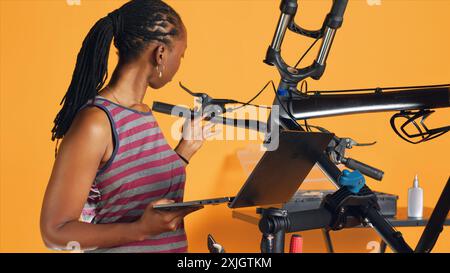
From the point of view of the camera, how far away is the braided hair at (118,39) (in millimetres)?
1189

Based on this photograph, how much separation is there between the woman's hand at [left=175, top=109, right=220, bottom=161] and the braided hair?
0.23 m

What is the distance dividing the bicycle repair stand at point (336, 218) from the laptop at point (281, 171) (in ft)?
0.12

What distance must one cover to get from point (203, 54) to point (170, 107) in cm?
139

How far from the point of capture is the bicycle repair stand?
2.61 feet

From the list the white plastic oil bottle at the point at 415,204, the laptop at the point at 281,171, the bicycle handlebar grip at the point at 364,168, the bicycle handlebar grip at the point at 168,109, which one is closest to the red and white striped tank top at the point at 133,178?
the bicycle handlebar grip at the point at 168,109

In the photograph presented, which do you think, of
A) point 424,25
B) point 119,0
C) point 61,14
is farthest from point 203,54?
point 424,25

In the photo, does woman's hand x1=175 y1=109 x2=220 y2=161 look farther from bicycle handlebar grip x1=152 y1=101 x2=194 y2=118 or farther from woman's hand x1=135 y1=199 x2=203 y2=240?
woman's hand x1=135 y1=199 x2=203 y2=240

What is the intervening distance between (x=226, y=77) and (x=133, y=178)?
1541 mm

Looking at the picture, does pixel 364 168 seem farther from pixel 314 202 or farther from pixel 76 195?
pixel 314 202

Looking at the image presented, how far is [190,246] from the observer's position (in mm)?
2631

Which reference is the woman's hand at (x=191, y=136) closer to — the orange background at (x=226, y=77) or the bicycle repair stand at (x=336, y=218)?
the bicycle repair stand at (x=336, y=218)

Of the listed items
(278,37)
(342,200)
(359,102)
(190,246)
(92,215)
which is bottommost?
(190,246)

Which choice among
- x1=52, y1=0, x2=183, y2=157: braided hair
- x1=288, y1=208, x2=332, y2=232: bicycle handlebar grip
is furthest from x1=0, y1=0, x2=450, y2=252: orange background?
x1=288, y1=208, x2=332, y2=232: bicycle handlebar grip
